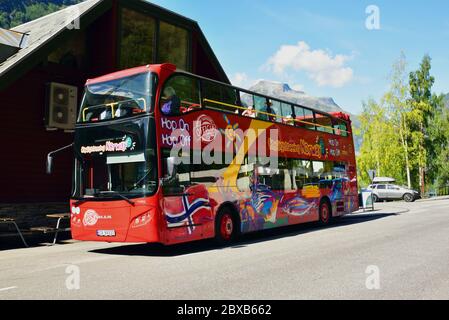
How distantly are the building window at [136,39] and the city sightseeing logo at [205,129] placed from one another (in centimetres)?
823

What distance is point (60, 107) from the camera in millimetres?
15406

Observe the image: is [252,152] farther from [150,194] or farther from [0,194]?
[0,194]

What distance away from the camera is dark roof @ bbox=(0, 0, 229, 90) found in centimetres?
1320

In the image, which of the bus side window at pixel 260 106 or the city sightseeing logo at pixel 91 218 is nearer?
the city sightseeing logo at pixel 91 218

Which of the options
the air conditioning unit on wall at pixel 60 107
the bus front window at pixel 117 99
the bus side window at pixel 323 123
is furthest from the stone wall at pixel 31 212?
the bus side window at pixel 323 123

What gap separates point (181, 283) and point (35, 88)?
443 inches

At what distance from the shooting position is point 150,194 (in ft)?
29.8

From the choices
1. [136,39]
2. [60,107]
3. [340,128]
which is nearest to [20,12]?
[136,39]

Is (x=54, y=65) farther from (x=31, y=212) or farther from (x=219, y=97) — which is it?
(x=219, y=97)

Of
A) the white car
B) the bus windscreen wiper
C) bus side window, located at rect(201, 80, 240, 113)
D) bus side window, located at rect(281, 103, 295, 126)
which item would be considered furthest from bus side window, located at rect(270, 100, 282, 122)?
the white car

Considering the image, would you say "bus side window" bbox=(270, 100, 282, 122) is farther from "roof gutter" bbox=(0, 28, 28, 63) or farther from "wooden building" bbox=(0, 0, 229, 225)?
"roof gutter" bbox=(0, 28, 28, 63)

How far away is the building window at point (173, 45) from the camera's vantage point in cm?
1938

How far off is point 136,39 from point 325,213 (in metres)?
9.99

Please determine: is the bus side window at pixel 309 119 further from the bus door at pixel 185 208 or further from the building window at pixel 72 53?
the building window at pixel 72 53
